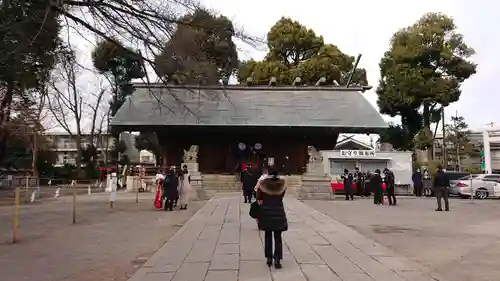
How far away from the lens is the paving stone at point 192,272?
6730mm

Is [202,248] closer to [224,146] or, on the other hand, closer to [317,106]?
[224,146]

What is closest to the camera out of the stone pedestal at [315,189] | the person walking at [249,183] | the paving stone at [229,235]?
the paving stone at [229,235]

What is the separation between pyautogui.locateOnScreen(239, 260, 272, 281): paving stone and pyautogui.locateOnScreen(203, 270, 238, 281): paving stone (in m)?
0.08

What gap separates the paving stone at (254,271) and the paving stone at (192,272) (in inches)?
21.8

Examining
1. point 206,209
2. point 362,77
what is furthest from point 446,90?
point 206,209

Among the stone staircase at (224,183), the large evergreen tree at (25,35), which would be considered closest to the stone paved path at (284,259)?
the large evergreen tree at (25,35)

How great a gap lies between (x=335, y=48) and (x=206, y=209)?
28867 millimetres

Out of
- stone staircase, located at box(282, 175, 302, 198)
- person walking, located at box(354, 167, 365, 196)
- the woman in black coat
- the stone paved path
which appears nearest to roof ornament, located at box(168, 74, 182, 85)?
the woman in black coat

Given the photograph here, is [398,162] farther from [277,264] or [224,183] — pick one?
[277,264]

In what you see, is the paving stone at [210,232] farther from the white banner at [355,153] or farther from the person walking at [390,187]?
the white banner at [355,153]

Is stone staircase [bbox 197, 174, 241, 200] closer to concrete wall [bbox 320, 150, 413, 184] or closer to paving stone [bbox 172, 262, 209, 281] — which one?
concrete wall [bbox 320, 150, 413, 184]

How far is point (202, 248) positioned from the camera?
9.26 metres

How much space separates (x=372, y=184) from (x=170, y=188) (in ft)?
31.2

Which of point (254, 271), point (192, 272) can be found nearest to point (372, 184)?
point (254, 271)
